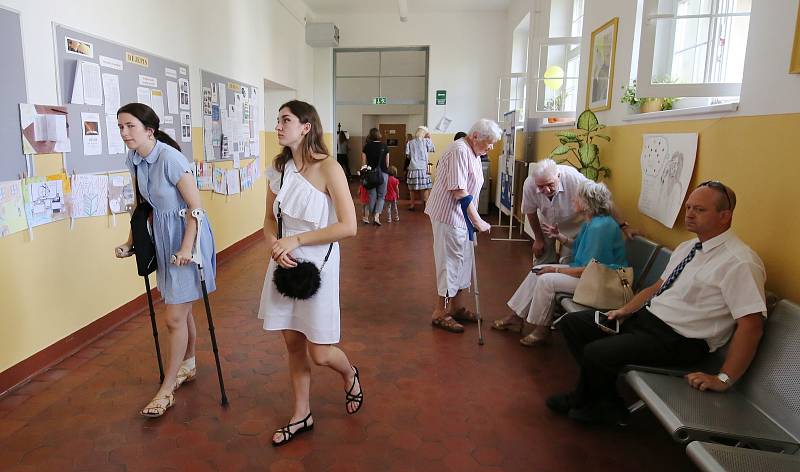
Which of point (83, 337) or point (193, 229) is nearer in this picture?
point (193, 229)

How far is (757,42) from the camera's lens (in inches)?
98.5

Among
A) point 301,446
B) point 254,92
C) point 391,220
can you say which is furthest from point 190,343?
point 391,220

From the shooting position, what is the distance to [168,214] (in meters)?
2.58

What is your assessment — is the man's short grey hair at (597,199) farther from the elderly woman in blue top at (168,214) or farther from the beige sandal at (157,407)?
the beige sandal at (157,407)

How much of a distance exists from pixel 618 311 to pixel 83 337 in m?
3.41

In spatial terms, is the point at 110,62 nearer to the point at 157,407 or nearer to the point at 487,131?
the point at 157,407

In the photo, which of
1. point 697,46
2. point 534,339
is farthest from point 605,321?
point 697,46

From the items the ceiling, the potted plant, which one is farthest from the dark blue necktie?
the ceiling

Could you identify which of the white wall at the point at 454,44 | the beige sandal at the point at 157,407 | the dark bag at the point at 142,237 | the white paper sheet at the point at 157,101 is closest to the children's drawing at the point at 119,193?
the white paper sheet at the point at 157,101

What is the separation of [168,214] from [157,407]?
0.98m

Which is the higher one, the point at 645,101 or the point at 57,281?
the point at 645,101

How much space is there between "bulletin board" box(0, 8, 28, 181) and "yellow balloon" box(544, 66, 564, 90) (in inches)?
215

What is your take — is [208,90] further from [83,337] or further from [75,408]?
[75,408]

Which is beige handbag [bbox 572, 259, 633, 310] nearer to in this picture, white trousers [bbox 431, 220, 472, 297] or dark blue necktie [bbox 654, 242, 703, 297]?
dark blue necktie [bbox 654, 242, 703, 297]
